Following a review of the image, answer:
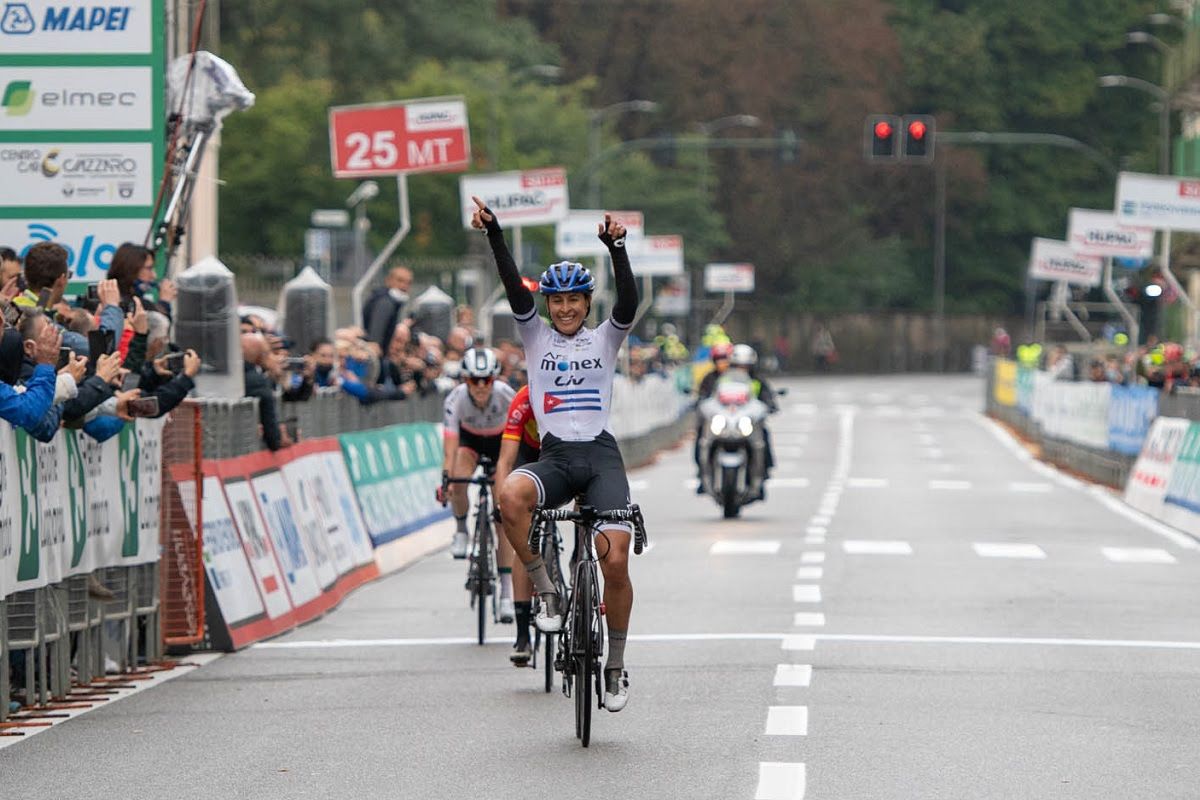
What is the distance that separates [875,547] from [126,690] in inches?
433

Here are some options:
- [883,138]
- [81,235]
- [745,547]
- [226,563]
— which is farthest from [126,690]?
[883,138]

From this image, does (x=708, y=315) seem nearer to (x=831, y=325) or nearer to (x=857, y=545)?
(x=831, y=325)

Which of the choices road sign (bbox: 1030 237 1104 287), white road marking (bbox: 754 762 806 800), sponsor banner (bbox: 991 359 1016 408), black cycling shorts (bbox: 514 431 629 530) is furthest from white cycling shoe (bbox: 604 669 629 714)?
sponsor banner (bbox: 991 359 1016 408)

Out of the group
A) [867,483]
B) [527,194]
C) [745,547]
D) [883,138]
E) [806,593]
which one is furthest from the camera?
[883,138]

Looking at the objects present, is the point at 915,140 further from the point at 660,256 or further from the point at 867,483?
the point at 867,483

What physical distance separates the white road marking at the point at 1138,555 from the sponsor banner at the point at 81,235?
873cm

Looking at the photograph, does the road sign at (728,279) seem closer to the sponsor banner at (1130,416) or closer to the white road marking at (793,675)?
the sponsor banner at (1130,416)

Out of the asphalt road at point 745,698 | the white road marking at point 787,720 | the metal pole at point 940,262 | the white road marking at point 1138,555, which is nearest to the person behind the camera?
the asphalt road at point 745,698

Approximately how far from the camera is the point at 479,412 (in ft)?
50.4

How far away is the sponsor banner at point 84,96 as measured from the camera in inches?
667

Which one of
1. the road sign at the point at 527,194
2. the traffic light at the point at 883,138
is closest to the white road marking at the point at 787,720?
the road sign at the point at 527,194

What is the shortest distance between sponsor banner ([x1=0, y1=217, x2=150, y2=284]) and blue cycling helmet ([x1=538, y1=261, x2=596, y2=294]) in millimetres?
6177

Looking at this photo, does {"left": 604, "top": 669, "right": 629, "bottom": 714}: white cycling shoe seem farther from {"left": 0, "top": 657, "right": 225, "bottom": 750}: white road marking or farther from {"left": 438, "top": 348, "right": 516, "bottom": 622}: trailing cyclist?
{"left": 438, "top": 348, "right": 516, "bottom": 622}: trailing cyclist

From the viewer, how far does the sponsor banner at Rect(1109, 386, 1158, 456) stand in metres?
32.5
